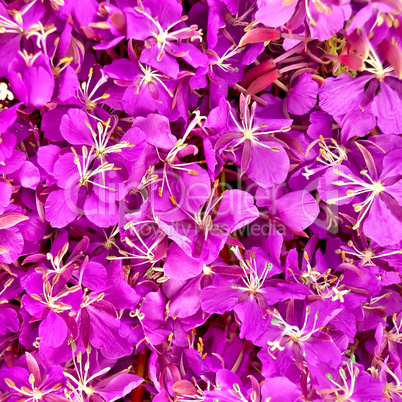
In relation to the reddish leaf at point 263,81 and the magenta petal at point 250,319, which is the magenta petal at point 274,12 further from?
the magenta petal at point 250,319

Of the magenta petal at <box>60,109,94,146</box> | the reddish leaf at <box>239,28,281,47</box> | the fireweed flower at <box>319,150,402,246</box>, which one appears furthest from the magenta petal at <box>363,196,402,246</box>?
the magenta petal at <box>60,109,94,146</box>

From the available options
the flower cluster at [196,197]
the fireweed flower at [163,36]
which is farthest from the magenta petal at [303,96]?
the fireweed flower at [163,36]

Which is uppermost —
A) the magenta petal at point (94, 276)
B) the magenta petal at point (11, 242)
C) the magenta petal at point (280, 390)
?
the magenta petal at point (11, 242)

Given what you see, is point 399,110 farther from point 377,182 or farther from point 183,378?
point 183,378

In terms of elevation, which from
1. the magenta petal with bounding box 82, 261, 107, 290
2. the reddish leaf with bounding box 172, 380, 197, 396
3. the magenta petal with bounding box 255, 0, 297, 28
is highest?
the magenta petal with bounding box 255, 0, 297, 28

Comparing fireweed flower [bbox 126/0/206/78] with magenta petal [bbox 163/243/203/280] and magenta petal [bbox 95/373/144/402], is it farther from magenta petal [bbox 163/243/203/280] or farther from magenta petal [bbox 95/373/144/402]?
magenta petal [bbox 95/373/144/402]

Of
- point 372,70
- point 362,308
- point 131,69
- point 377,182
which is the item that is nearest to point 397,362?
point 362,308

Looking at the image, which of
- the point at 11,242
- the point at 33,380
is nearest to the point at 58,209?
the point at 11,242

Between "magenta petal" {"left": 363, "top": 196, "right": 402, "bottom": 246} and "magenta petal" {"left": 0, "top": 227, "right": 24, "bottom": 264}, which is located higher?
"magenta petal" {"left": 363, "top": 196, "right": 402, "bottom": 246}
